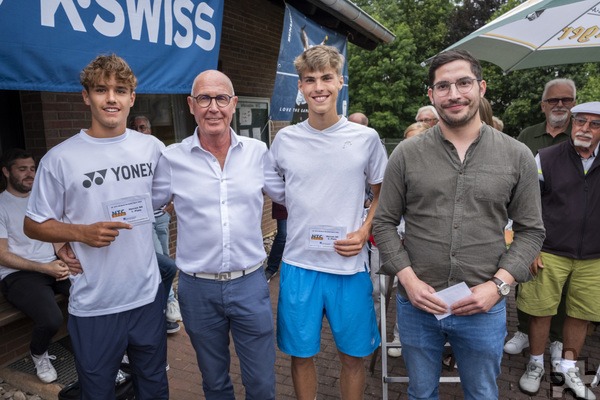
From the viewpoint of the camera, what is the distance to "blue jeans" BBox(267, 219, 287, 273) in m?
5.31

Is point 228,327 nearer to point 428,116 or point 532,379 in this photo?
point 532,379

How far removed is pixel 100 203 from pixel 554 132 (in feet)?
12.5

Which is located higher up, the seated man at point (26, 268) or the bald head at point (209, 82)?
the bald head at point (209, 82)

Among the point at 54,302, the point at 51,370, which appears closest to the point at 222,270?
the point at 54,302

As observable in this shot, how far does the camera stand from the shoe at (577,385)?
3.03 metres

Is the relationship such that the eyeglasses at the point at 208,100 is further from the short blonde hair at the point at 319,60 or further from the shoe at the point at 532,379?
the shoe at the point at 532,379

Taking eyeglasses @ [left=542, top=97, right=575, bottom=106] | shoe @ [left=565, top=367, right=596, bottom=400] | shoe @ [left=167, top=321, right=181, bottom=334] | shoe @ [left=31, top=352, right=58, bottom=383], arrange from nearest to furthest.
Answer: shoe @ [left=565, top=367, right=596, bottom=400]
shoe @ [left=31, top=352, right=58, bottom=383]
eyeglasses @ [left=542, top=97, right=575, bottom=106]
shoe @ [left=167, top=321, right=181, bottom=334]

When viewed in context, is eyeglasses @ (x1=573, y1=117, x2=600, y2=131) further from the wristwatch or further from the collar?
the collar

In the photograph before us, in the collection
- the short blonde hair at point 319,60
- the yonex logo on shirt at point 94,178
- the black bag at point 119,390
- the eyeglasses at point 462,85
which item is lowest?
the black bag at point 119,390

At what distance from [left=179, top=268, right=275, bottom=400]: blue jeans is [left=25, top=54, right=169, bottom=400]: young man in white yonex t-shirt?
24 centimetres

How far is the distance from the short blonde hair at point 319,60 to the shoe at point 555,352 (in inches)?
112

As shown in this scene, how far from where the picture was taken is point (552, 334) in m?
3.69

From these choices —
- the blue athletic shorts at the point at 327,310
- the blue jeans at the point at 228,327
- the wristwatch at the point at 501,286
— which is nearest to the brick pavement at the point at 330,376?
the blue jeans at the point at 228,327

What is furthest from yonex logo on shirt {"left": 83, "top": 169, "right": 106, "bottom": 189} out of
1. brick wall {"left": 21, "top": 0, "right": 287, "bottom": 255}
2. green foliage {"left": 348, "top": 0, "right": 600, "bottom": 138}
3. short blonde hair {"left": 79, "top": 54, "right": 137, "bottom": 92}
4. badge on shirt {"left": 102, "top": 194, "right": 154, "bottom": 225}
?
green foliage {"left": 348, "top": 0, "right": 600, "bottom": 138}
